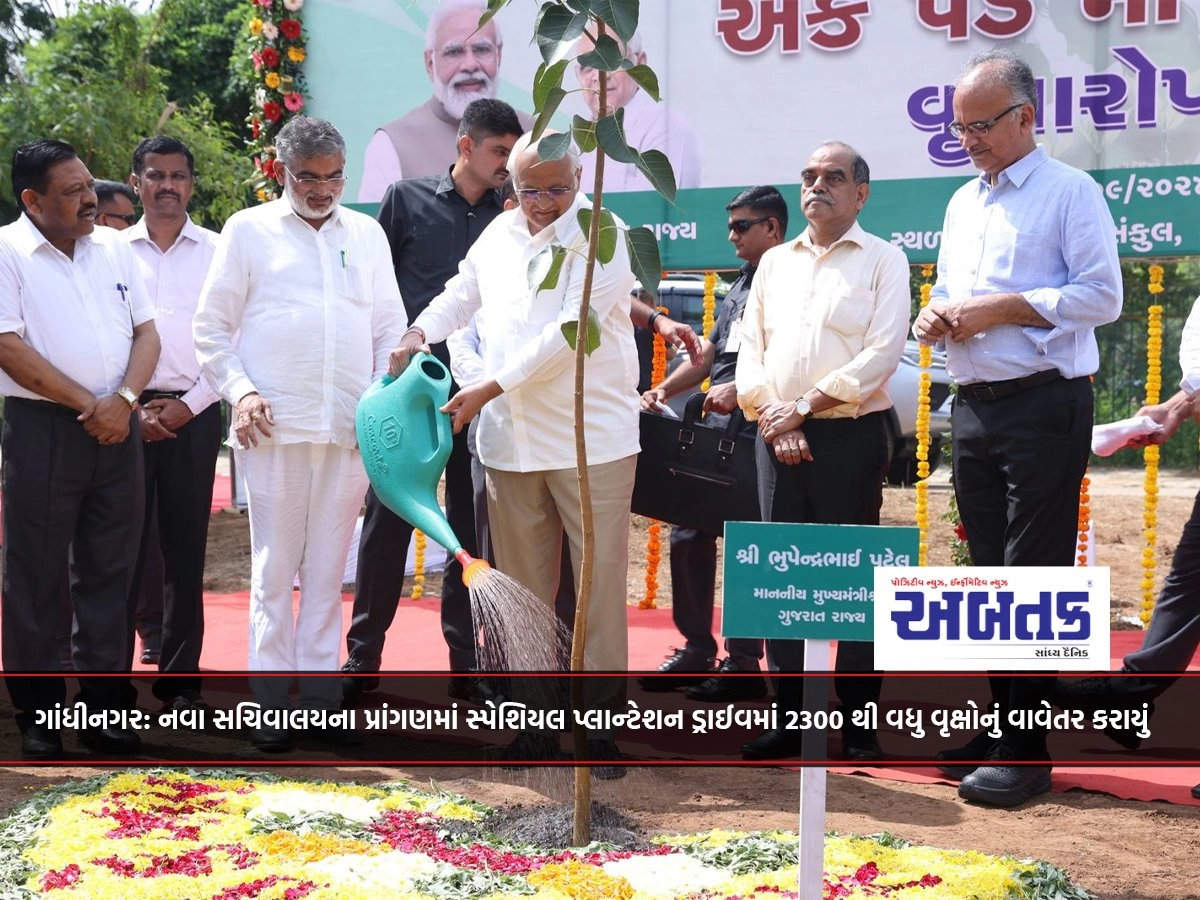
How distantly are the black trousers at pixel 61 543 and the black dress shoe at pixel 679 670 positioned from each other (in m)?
1.97

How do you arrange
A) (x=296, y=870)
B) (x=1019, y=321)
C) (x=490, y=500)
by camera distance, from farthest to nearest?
(x=490, y=500)
(x=1019, y=321)
(x=296, y=870)

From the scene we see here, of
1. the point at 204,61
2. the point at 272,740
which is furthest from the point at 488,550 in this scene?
the point at 204,61

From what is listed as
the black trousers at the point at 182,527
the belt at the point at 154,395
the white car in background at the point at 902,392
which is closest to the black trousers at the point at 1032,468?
the black trousers at the point at 182,527

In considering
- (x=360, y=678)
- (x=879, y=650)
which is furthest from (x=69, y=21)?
(x=879, y=650)

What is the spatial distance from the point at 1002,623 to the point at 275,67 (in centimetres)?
571

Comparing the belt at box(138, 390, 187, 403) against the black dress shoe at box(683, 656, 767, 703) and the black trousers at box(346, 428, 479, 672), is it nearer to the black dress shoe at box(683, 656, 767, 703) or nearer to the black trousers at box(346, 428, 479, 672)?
the black trousers at box(346, 428, 479, 672)

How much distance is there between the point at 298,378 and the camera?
4.65 meters

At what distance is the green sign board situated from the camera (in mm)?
2904

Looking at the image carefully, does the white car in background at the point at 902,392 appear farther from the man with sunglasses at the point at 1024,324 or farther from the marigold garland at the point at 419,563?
the man with sunglasses at the point at 1024,324

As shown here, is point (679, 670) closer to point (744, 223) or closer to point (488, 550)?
point (488, 550)

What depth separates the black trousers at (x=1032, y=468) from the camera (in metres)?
4.10

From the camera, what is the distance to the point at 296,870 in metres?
3.31

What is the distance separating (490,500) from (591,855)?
1368 mm

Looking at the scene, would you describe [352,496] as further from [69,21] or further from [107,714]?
[69,21]
